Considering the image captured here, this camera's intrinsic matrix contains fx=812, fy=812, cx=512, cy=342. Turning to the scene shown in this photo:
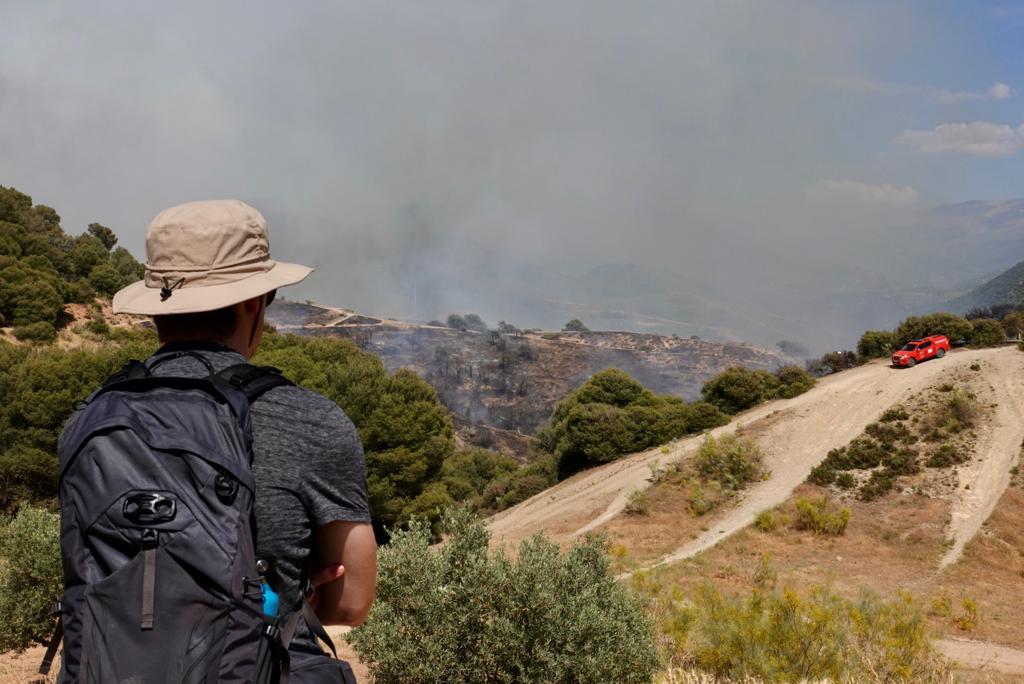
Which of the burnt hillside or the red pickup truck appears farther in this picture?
the burnt hillside

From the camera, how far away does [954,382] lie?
26.5 meters

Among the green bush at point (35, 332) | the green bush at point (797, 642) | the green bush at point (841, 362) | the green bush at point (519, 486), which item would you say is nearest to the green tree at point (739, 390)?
the green bush at point (841, 362)

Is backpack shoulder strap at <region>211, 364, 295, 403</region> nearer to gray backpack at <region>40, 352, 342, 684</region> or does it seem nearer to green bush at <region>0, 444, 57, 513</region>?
gray backpack at <region>40, 352, 342, 684</region>

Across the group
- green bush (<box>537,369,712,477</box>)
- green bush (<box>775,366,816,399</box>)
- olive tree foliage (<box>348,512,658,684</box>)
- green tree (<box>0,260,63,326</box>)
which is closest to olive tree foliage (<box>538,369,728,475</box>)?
green bush (<box>537,369,712,477</box>)

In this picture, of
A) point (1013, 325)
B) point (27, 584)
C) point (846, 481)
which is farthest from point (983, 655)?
point (1013, 325)

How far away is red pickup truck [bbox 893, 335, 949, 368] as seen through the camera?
31.3 metres

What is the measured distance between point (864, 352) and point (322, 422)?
40739 millimetres

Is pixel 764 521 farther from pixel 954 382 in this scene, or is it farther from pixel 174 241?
pixel 174 241

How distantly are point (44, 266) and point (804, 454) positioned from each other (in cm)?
3944

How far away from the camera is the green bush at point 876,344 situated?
124 feet

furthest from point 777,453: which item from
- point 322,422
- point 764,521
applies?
point 322,422

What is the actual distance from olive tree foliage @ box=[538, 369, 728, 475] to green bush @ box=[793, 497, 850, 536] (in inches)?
402

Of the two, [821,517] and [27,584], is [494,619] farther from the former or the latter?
[821,517]

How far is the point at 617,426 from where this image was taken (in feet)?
106
